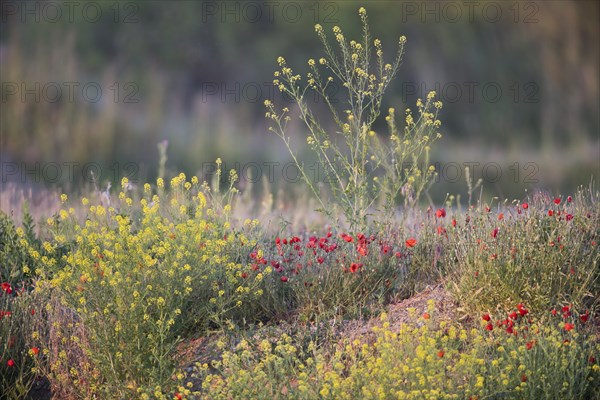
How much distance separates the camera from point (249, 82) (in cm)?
1878

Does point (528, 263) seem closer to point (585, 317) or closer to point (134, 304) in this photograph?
point (585, 317)

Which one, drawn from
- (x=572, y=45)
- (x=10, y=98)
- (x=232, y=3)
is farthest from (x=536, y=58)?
(x=10, y=98)

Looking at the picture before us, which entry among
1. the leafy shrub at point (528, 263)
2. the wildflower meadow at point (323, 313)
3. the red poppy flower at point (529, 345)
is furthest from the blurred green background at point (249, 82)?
the red poppy flower at point (529, 345)

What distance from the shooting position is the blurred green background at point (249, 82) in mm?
15516

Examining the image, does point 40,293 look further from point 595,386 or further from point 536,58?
point 536,58

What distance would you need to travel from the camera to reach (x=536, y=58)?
19219mm

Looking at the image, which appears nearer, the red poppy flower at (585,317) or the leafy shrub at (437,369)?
the leafy shrub at (437,369)

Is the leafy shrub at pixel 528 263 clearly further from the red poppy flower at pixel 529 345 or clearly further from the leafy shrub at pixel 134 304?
the leafy shrub at pixel 134 304

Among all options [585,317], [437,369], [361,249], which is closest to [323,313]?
[361,249]

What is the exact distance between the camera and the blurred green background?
15516 mm

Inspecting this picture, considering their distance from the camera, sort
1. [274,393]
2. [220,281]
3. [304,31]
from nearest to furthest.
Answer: [274,393] → [220,281] → [304,31]

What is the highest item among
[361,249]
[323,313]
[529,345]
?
[361,249]

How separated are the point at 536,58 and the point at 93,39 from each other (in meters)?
8.59

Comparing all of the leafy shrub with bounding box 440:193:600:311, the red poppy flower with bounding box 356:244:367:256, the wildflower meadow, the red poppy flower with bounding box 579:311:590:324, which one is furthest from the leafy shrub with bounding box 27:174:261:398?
the red poppy flower with bounding box 579:311:590:324
